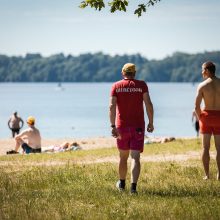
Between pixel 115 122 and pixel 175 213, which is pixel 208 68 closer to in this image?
pixel 115 122

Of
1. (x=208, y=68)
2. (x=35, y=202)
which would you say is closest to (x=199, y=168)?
(x=208, y=68)

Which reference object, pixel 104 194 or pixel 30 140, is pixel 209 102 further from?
pixel 30 140

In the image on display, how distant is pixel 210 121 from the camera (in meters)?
11.3

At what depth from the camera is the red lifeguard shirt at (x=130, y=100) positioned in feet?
33.0

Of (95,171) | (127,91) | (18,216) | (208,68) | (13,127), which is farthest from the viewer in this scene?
(13,127)

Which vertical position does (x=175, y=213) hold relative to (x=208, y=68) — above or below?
below

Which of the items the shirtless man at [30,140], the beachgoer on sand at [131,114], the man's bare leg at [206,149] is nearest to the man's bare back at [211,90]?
the man's bare leg at [206,149]

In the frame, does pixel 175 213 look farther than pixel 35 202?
No

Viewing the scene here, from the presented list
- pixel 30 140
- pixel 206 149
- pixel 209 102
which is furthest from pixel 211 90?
pixel 30 140

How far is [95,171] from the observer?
1320cm

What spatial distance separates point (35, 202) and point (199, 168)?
514 cm

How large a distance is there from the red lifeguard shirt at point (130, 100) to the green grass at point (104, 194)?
105 centimetres

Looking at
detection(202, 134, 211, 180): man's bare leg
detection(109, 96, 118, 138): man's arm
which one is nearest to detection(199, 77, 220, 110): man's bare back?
detection(202, 134, 211, 180): man's bare leg

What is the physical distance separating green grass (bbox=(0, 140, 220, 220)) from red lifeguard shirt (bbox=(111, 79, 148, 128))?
1.05 meters
